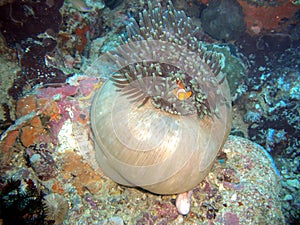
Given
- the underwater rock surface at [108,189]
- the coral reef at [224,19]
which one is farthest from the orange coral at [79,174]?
the coral reef at [224,19]

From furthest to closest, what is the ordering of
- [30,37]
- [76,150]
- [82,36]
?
1. [82,36]
2. [30,37]
3. [76,150]

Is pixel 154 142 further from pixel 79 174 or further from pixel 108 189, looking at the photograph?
pixel 79 174

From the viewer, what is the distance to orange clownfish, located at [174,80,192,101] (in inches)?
102

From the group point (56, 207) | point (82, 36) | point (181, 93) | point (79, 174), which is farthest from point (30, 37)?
point (181, 93)

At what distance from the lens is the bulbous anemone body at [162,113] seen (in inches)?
96.5

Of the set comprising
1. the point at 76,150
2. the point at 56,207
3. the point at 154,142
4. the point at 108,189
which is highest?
the point at 154,142

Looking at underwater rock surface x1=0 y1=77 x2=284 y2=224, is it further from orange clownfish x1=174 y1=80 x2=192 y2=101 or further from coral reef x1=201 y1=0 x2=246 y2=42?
coral reef x1=201 y1=0 x2=246 y2=42

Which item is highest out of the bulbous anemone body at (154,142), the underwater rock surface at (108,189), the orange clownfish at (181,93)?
the orange clownfish at (181,93)

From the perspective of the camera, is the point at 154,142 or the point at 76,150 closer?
the point at 154,142

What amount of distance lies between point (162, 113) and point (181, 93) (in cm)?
35

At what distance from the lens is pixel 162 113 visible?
8.16 ft

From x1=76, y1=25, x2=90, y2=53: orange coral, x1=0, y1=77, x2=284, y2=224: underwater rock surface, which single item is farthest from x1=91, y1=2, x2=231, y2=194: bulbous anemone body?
x1=76, y1=25, x2=90, y2=53: orange coral

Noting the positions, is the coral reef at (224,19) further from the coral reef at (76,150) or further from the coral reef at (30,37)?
the coral reef at (30,37)

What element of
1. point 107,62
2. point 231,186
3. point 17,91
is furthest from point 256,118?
point 17,91
